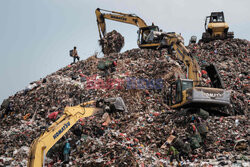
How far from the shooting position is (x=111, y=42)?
17172 millimetres

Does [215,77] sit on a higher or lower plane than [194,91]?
higher

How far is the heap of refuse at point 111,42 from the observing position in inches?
665

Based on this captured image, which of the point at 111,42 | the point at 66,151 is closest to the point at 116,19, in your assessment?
the point at 111,42

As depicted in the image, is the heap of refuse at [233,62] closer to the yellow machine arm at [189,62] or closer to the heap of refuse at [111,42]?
the yellow machine arm at [189,62]

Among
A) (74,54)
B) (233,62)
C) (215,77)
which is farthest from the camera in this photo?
(74,54)

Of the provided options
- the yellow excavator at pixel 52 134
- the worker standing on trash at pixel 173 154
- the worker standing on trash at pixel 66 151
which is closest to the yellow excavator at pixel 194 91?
the worker standing on trash at pixel 173 154

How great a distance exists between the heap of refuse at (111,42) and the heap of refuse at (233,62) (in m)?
4.83

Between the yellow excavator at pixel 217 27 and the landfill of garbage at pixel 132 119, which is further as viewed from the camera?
the yellow excavator at pixel 217 27

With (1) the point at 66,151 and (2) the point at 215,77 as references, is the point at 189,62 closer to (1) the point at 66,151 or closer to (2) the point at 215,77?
(2) the point at 215,77

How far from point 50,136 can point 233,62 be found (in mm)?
12421

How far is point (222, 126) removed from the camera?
8.13 meters

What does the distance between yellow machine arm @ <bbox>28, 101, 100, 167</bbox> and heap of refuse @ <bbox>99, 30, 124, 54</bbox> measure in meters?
10.2

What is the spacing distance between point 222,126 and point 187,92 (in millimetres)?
1519

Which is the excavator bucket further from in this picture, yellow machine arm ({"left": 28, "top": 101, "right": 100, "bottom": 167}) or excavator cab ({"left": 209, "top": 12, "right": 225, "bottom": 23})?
excavator cab ({"left": 209, "top": 12, "right": 225, "bottom": 23})
